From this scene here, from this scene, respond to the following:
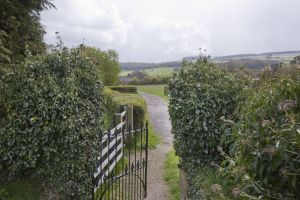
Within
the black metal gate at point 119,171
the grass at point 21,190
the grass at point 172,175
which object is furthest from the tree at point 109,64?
the grass at point 21,190

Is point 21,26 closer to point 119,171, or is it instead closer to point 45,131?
point 45,131

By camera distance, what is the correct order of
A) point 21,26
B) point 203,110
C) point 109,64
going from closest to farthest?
point 203,110
point 21,26
point 109,64

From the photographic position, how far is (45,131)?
16.7 feet

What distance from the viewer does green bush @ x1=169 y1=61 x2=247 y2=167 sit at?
5.46 m

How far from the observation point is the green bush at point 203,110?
546 centimetres

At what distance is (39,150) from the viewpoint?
530cm

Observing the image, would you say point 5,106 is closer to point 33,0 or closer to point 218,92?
point 33,0

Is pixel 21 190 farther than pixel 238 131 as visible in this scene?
Yes

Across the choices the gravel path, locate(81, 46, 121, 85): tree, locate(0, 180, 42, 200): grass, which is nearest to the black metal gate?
the gravel path

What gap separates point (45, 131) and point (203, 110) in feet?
7.66

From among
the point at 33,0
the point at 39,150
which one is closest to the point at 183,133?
the point at 39,150

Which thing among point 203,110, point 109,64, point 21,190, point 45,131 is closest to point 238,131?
point 203,110

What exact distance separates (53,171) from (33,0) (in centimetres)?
371

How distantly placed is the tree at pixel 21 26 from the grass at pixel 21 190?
7.69 ft
